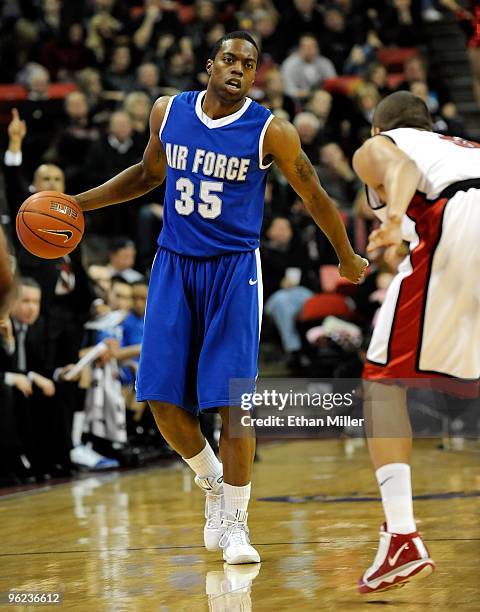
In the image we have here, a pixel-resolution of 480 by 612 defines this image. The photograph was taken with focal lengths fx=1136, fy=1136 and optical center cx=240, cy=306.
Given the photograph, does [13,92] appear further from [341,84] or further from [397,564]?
[397,564]

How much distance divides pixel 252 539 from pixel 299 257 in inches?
261

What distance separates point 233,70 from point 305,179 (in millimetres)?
560

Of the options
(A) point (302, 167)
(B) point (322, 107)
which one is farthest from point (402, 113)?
(B) point (322, 107)

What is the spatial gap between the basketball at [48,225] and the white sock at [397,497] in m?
1.85

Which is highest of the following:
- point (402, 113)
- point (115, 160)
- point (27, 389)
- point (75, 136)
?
point (75, 136)

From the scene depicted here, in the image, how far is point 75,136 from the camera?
38.8 ft

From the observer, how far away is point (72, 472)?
8.43 meters

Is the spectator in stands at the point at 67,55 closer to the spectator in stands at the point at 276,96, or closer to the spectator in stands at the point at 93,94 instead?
the spectator in stands at the point at 93,94

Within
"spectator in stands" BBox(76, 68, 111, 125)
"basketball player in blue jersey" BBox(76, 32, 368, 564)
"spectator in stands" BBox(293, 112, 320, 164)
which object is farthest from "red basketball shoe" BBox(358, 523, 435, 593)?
"spectator in stands" BBox(293, 112, 320, 164)

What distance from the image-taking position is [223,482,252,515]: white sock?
16.1 feet

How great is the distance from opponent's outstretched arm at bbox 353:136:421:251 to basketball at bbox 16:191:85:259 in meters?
1.51

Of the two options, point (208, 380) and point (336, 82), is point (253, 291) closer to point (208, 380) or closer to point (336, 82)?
point (208, 380)

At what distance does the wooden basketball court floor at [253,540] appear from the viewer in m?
4.05

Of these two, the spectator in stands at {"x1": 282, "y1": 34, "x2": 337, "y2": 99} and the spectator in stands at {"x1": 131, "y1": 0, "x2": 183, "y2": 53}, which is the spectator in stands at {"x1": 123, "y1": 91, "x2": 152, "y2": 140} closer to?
the spectator in stands at {"x1": 131, "y1": 0, "x2": 183, "y2": 53}
